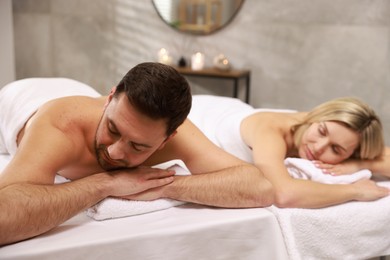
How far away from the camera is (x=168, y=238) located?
3.71 feet

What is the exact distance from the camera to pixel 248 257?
1.25 metres

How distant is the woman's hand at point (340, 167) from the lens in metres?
1.55

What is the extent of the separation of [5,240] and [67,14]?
10.9 feet

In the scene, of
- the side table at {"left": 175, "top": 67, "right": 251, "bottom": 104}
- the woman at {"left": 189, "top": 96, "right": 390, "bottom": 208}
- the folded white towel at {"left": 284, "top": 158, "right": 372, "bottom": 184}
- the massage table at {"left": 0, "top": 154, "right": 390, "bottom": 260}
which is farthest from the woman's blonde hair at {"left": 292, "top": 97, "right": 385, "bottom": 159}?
the side table at {"left": 175, "top": 67, "right": 251, "bottom": 104}

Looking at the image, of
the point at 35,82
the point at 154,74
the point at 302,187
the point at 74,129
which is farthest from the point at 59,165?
the point at 35,82

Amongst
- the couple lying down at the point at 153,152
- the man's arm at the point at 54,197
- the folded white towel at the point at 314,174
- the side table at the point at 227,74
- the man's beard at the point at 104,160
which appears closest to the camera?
the man's arm at the point at 54,197

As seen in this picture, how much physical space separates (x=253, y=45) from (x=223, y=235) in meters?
2.26

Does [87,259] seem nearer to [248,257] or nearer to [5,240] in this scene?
[5,240]

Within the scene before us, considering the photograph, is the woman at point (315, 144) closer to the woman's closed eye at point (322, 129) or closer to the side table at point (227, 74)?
the woman's closed eye at point (322, 129)

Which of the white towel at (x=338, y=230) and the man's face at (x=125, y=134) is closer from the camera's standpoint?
the man's face at (x=125, y=134)

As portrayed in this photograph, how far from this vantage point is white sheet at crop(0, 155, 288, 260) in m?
1.02

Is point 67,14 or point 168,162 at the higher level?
point 67,14

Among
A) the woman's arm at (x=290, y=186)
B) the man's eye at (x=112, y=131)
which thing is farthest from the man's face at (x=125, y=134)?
the woman's arm at (x=290, y=186)

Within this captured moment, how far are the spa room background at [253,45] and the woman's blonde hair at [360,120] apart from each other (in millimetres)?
1324
